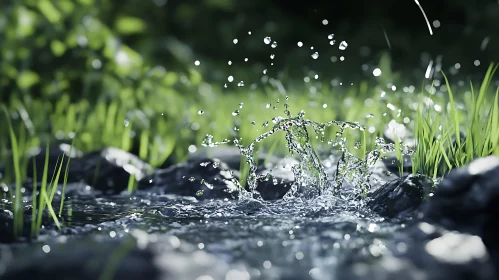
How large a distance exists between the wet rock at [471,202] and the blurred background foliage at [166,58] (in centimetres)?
148

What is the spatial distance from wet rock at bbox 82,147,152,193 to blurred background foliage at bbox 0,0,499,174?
0.54 feet

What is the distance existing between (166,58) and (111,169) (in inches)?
133

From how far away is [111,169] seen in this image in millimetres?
4156

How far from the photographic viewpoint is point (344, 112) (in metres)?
5.42

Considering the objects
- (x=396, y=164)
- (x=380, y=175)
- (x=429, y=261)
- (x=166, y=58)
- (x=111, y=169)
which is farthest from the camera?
(x=166, y=58)

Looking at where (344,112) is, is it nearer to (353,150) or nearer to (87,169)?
(353,150)

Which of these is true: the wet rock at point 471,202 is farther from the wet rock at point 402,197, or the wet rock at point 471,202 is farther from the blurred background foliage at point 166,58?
the blurred background foliage at point 166,58

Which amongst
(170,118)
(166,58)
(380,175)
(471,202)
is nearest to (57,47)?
(170,118)


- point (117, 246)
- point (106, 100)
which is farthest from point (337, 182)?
point (106, 100)

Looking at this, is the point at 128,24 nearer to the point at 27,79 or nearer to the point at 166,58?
the point at 27,79

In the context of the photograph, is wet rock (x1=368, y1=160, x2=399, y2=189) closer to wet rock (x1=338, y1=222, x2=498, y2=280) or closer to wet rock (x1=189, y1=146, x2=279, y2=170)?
wet rock (x1=189, y1=146, x2=279, y2=170)

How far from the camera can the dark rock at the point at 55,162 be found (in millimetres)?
4178

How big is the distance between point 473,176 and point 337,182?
1181 mm

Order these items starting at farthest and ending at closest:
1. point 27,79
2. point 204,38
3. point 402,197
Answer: point 204,38 < point 27,79 < point 402,197
